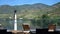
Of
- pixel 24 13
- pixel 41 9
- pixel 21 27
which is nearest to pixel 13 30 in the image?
pixel 21 27

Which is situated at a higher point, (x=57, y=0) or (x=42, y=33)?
(x=57, y=0)

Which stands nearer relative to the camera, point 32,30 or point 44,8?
point 32,30

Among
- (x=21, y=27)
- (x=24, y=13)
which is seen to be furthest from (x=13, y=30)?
(x=24, y=13)

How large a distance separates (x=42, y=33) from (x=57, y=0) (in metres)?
1.07

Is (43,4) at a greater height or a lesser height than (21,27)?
greater

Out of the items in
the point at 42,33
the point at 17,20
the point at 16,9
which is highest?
the point at 16,9

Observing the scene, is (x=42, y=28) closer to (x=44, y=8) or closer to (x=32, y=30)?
(x=32, y=30)

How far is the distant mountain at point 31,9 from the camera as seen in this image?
4711 mm

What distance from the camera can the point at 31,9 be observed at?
4.76m

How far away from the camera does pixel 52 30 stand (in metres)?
4.33

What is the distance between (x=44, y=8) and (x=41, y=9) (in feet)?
0.28

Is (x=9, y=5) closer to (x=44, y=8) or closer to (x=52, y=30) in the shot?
(x=44, y=8)

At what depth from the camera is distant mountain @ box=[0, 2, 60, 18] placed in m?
4.71

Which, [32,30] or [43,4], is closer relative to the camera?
[32,30]
